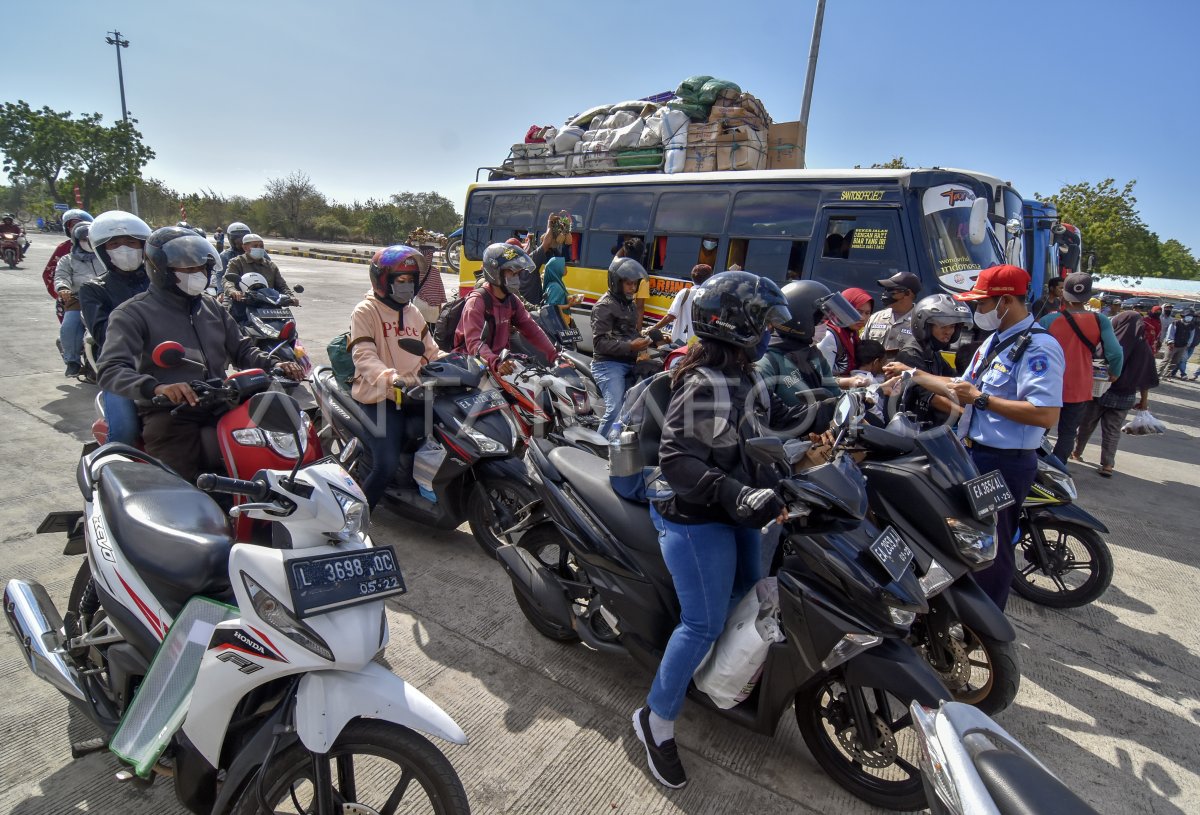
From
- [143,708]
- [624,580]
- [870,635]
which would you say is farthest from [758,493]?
[143,708]

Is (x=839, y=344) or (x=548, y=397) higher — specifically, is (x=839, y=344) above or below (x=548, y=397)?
above

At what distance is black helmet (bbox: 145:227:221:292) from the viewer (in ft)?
8.89

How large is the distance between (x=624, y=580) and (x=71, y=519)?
2.19 metres

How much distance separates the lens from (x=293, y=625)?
1.54 metres

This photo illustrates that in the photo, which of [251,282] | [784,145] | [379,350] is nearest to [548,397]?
[379,350]

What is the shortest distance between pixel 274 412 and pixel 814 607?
6.04 ft

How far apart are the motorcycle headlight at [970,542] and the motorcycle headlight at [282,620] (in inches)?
90.1

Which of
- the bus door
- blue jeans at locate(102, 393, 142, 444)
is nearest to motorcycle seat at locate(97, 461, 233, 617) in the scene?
blue jeans at locate(102, 393, 142, 444)

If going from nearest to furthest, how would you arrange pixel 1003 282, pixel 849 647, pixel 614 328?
1. pixel 849 647
2. pixel 1003 282
3. pixel 614 328

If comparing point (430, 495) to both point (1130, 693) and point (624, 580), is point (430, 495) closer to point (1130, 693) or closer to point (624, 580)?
point (624, 580)

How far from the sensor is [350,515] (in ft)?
5.64

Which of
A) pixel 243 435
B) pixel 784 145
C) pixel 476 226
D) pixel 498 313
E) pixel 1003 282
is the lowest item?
pixel 243 435

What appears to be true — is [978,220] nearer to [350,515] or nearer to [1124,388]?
[1124,388]

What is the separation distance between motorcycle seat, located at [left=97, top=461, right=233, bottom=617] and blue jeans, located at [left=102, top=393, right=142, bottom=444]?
1244mm
